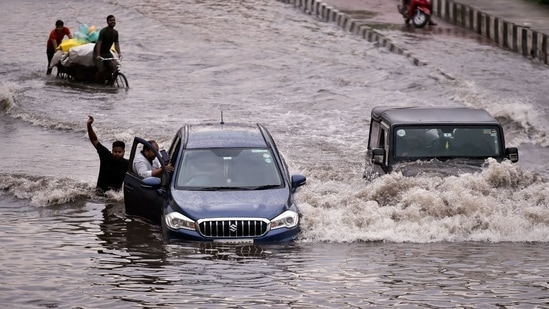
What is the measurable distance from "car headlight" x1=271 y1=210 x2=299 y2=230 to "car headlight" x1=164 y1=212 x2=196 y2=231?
31.9 inches

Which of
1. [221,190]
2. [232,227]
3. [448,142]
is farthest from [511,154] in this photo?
[232,227]

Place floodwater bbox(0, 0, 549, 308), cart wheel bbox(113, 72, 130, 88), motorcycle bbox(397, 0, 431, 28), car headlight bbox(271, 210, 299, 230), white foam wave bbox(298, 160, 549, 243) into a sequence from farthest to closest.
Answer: motorcycle bbox(397, 0, 431, 28)
cart wheel bbox(113, 72, 130, 88)
white foam wave bbox(298, 160, 549, 243)
car headlight bbox(271, 210, 299, 230)
floodwater bbox(0, 0, 549, 308)

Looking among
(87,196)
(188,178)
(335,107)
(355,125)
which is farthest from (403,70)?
(188,178)

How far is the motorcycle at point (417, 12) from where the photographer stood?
123 ft

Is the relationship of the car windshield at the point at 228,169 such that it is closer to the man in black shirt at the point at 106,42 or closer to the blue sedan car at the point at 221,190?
the blue sedan car at the point at 221,190

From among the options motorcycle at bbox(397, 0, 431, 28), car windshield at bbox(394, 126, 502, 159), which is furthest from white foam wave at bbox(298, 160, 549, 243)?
motorcycle at bbox(397, 0, 431, 28)

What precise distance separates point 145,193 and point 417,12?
23.5 metres

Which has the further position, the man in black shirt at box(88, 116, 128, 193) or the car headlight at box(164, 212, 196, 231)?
the man in black shirt at box(88, 116, 128, 193)

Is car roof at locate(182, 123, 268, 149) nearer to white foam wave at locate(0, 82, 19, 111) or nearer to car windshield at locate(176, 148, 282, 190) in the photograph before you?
car windshield at locate(176, 148, 282, 190)

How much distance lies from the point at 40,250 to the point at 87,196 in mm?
3891

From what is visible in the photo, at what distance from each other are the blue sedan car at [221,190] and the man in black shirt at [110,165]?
3.87 feet

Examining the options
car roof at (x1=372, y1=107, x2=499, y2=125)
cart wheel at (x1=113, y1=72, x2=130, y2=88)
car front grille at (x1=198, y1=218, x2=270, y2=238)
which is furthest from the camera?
cart wheel at (x1=113, y1=72, x2=130, y2=88)

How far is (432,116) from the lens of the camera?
52.6 feet

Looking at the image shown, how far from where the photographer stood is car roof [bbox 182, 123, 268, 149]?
49.1ft
